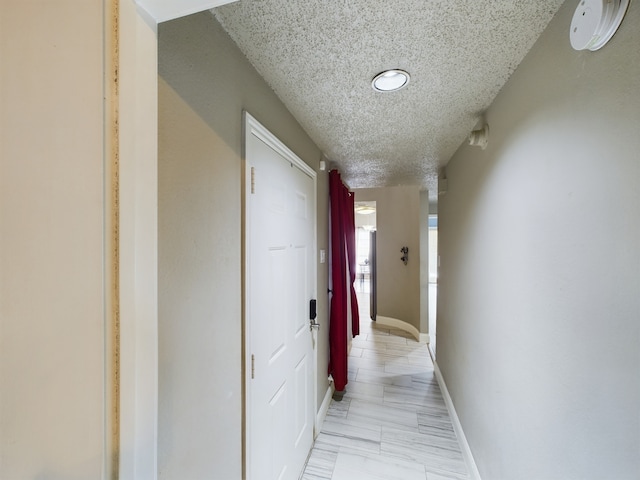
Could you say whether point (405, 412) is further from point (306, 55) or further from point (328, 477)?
point (306, 55)

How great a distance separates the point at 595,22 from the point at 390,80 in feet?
2.26

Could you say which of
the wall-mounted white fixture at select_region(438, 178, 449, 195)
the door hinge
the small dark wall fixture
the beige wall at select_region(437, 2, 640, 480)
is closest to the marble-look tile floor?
the beige wall at select_region(437, 2, 640, 480)

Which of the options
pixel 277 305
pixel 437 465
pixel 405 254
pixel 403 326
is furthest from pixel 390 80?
pixel 403 326

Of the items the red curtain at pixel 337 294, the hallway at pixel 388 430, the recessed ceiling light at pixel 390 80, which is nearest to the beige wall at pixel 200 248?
the recessed ceiling light at pixel 390 80

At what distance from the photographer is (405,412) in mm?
2273

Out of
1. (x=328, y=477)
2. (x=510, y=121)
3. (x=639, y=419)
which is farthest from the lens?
(x=328, y=477)

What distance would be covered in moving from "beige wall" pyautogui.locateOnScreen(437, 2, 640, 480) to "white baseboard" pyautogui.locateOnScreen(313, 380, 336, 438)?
1107mm

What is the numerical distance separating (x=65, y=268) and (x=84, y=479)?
337mm

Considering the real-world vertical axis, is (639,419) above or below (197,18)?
below

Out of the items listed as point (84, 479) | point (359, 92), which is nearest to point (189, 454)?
point (84, 479)

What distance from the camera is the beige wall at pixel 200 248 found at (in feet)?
2.13

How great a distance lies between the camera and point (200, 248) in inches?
30.0

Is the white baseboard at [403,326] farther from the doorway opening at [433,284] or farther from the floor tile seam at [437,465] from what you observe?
the floor tile seam at [437,465]

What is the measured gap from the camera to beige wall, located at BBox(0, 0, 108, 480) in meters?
0.38
